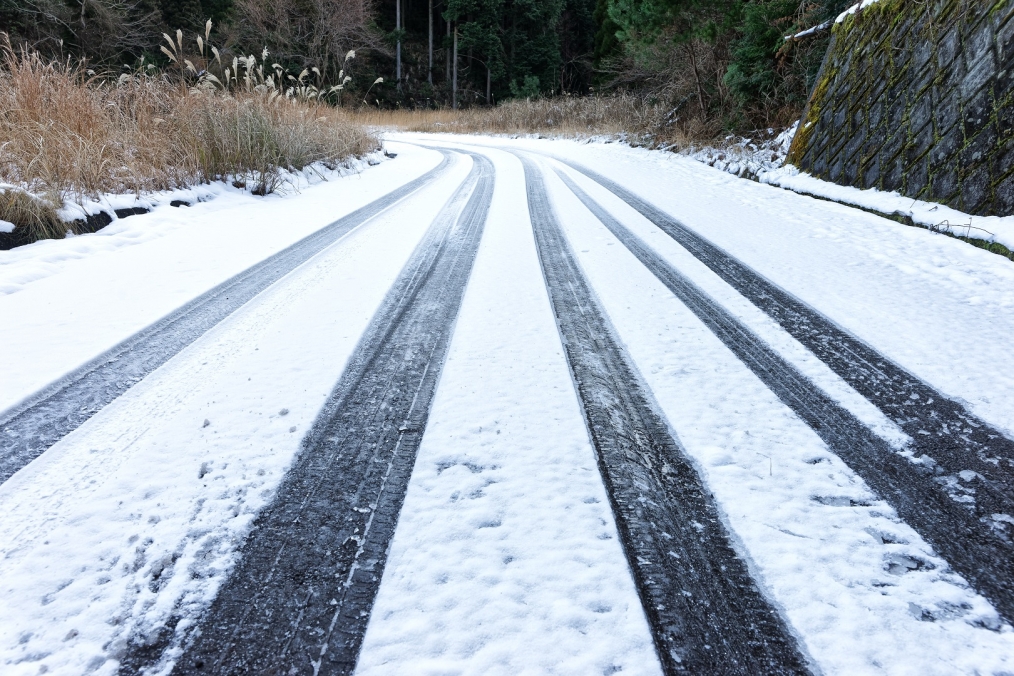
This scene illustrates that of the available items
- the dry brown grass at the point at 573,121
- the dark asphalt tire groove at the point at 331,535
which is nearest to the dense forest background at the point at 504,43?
the dry brown grass at the point at 573,121

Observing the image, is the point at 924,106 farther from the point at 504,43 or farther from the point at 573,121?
the point at 504,43

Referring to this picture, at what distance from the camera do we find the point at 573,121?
16.6m

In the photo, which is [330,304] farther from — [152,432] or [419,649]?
[419,649]

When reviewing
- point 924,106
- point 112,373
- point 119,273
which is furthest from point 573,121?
point 112,373

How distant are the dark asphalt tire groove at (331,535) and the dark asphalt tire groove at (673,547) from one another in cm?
46

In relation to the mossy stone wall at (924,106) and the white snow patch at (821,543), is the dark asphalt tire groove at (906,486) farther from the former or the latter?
the mossy stone wall at (924,106)

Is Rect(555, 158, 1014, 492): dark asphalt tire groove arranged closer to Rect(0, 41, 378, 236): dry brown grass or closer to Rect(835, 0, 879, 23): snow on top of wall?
Rect(0, 41, 378, 236): dry brown grass

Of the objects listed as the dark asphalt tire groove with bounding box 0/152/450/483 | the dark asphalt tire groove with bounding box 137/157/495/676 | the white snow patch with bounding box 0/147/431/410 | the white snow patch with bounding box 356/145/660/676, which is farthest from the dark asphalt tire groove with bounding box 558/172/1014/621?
the white snow patch with bounding box 0/147/431/410

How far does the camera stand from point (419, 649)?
0.77 m

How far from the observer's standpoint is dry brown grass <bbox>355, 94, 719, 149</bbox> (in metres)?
9.72

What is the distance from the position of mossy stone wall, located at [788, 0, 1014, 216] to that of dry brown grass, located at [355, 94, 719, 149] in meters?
3.23

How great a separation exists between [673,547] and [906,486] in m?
0.60

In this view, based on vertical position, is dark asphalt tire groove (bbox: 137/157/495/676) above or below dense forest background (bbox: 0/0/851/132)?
below

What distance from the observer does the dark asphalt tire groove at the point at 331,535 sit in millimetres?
771
